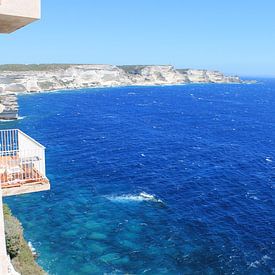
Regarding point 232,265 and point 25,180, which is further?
point 232,265

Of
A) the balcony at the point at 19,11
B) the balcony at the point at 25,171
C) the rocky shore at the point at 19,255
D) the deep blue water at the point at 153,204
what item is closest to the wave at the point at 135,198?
the deep blue water at the point at 153,204

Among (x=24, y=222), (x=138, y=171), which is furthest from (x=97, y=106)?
(x=24, y=222)

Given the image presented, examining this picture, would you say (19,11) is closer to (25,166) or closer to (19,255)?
(25,166)

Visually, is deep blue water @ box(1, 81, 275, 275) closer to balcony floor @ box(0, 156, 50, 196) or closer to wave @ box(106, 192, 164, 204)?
wave @ box(106, 192, 164, 204)

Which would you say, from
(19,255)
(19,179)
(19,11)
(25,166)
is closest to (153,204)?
(19,255)

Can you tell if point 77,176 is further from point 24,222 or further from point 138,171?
point 24,222

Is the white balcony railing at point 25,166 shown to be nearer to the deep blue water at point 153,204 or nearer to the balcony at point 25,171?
the balcony at point 25,171
